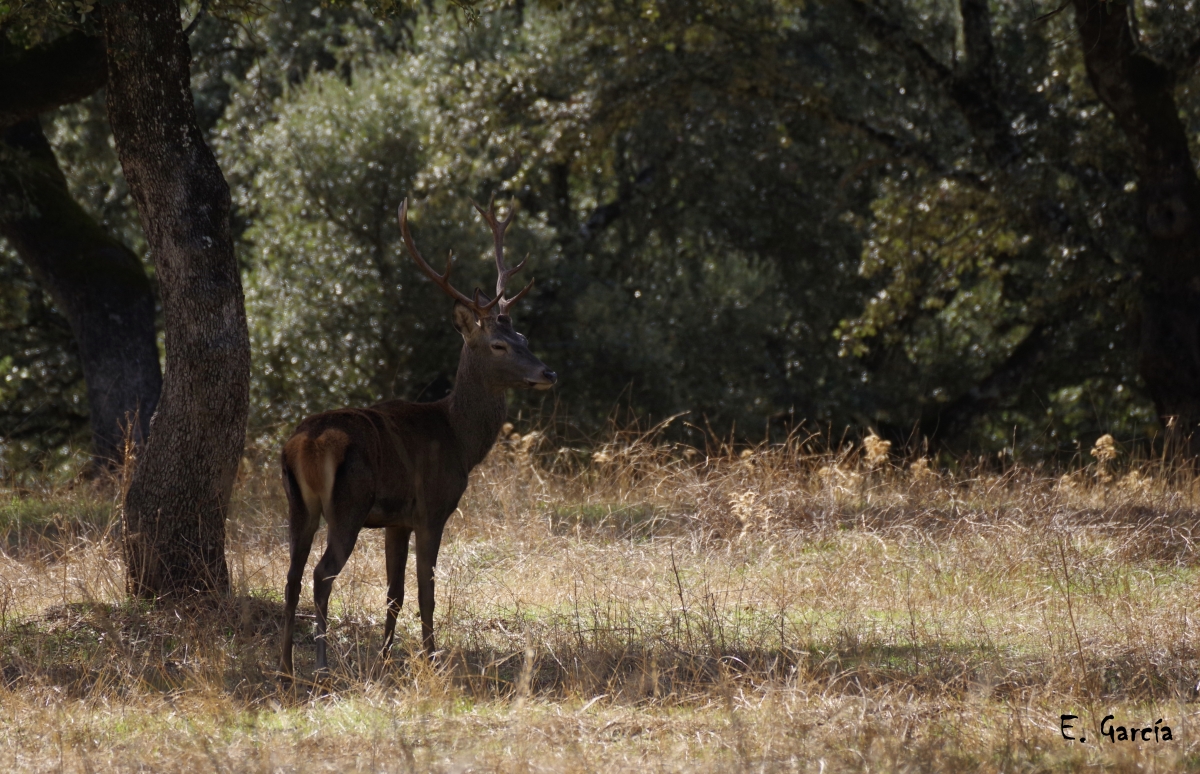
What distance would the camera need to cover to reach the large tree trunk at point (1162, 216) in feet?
36.4

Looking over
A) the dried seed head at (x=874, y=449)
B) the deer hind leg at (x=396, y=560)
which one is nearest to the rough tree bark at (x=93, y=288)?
the deer hind leg at (x=396, y=560)

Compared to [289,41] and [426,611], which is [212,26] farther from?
[426,611]

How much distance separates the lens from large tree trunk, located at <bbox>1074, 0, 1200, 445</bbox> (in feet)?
36.4

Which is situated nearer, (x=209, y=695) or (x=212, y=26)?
(x=209, y=695)

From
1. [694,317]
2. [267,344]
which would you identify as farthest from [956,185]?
[267,344]

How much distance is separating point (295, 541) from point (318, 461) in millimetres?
371

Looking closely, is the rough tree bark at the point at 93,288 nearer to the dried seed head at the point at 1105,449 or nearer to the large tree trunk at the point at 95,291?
the large tree trunk at the point at 95,291

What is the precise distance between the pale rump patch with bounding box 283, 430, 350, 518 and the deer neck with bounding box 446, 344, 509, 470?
90cm

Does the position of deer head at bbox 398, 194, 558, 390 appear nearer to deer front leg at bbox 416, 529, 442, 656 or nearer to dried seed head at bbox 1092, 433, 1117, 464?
deer front leg at bbox 416, 529, 442, 656

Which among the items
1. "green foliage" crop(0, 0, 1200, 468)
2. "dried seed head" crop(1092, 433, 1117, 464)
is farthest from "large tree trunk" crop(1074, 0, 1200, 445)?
"dried seed head" crop(1092, 433, 1117, 464)

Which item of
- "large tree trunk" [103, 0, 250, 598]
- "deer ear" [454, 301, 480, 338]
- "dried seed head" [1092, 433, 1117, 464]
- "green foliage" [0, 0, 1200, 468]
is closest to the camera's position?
"deer ear" [454, 301, 480, 338]

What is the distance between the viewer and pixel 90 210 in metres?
16.0

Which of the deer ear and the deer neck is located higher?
the deer ear

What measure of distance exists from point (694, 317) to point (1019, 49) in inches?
230
